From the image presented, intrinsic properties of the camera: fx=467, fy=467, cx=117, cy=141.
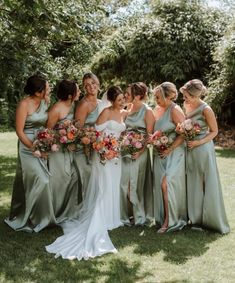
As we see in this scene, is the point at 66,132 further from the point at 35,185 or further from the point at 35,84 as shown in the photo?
the point at 35,185

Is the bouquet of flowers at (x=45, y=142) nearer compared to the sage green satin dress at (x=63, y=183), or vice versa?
the bouquet of flowers at (x=45, y=142)

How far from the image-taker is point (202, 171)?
276 inches

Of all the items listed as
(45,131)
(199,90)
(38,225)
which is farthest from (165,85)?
(38,225)

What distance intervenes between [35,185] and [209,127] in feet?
9.03

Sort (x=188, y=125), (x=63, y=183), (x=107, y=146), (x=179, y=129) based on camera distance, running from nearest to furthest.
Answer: (x=188, y=125), (x=179, y=129), (x=107, y=146), (x=63, y=183)

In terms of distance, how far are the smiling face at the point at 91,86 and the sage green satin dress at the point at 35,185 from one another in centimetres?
73

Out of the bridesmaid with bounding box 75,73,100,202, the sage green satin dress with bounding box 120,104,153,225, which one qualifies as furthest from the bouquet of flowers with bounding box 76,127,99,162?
the sage green satin dress with bounding box 120,104,153,225

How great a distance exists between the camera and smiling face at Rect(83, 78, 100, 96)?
7.33 m

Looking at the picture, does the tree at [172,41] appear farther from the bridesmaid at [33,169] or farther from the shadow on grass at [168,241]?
the shadow on grass at [168,241]

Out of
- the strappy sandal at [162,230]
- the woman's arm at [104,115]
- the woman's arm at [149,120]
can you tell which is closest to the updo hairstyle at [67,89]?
the woman's arm at [104,115]

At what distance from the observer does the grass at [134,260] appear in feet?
17.3

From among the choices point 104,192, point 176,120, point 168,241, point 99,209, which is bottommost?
point 168,241

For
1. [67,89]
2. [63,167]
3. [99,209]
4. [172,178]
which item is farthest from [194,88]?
[63,167]

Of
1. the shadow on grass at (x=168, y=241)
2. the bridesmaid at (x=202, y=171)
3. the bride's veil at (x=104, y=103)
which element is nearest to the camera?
the shadow on grass at (x=168, y=241)
